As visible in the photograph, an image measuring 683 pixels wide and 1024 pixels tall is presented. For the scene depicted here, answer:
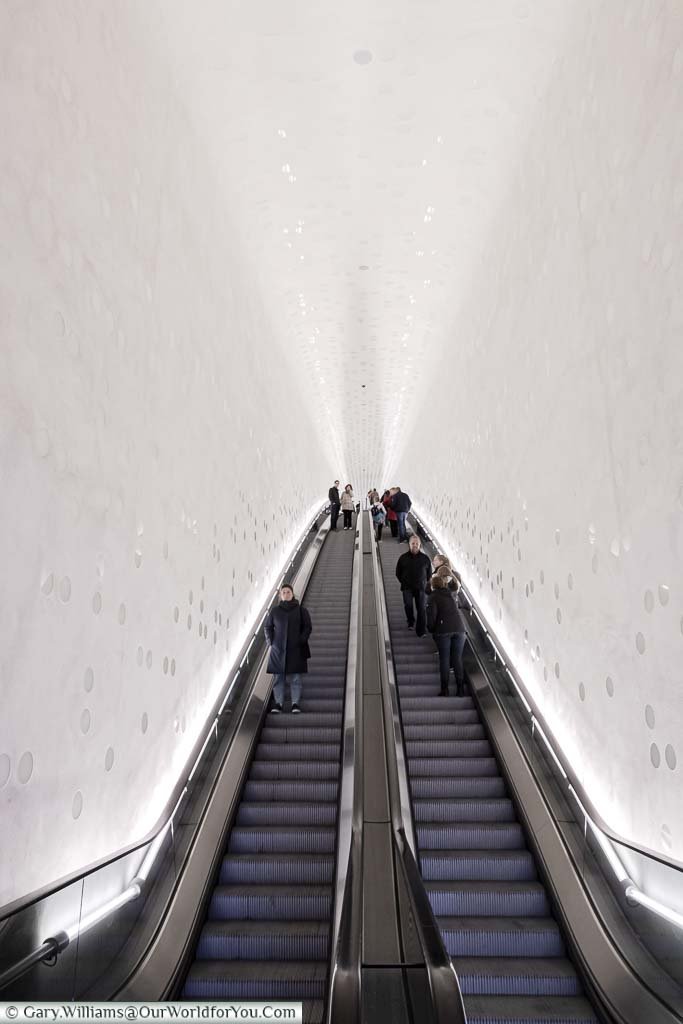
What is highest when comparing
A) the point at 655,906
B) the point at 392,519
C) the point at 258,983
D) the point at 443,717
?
the point at 392,519

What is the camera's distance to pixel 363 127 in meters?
6.11

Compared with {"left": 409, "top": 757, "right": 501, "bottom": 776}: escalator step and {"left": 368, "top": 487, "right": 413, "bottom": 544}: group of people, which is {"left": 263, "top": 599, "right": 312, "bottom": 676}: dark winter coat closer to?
{"left": 409, "top": 757, "right": 501, "bottom": 776}: escalator step

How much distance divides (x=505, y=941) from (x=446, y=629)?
10.1ft

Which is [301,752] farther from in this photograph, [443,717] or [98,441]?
[98,441]

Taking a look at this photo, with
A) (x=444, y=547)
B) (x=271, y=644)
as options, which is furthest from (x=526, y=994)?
(x=444, y=547)

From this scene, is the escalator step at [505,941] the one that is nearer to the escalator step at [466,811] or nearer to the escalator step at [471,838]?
the escalator step at [471,838]

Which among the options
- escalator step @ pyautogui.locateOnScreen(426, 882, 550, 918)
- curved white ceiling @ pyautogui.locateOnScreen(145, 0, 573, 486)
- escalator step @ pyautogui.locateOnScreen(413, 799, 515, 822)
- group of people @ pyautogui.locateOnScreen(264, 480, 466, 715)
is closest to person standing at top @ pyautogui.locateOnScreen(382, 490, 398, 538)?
curved white ceiling @ pyautogui.locateOnScreen(145, 0, 573, 486)

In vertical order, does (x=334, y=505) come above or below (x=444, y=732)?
above

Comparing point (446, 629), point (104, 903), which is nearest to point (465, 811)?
point (446, 629)

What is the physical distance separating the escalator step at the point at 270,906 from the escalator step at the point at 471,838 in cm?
83

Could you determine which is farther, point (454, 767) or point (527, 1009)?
point (454, 767)

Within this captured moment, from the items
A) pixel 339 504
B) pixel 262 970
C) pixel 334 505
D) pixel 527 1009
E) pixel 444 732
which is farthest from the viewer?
pixel 339 504

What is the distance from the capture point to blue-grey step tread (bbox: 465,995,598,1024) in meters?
3.15

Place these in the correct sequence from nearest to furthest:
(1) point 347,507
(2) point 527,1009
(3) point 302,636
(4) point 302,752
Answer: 1. (2) point 527,1009
2. (4) point 302,752
3. (3) point 302,636
4. (1) point 347,507
